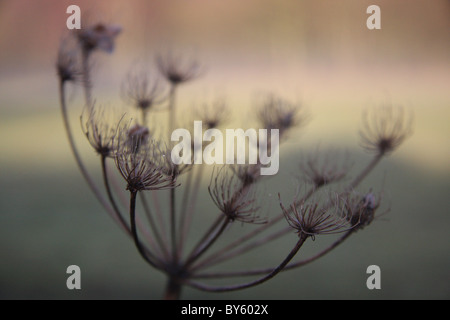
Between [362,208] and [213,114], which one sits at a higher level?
[213,114]

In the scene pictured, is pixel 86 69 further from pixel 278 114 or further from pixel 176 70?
pixel 278 114

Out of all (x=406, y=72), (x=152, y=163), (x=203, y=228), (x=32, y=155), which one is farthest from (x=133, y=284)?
(x=406, y=72)

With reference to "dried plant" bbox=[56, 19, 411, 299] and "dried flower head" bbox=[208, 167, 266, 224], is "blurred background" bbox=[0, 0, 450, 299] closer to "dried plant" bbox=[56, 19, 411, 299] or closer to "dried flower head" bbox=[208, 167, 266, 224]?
"dried plant" bbox=[56, 19, 411, 299]

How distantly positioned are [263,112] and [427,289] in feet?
4.34

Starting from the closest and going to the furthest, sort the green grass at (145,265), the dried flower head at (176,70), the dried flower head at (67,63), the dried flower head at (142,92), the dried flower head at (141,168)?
the dried flower head at (141,168) → the dried flower head at (67,63) → the dried flower head at (142,92) → the dried flower head at (176,70) → the green grass at (145,265)

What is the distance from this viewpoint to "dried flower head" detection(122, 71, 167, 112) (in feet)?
4.02

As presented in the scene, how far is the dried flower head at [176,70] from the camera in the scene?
4.58 feet

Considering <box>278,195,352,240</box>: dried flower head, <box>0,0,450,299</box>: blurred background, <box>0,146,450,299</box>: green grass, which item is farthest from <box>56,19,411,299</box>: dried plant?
<box>0,146,450,299</box>: green grass

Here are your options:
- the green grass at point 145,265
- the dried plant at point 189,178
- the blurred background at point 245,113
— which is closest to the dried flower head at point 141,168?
the dried plant at point 189,178

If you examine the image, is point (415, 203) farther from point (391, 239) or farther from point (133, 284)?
point (133, 284)

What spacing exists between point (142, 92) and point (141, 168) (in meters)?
0.49

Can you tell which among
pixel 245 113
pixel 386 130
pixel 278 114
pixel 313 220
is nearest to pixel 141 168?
pixel 313 220

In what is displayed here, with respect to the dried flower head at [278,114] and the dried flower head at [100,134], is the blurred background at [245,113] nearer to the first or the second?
the dried flower head at [278,114]

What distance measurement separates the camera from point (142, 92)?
124 cm
